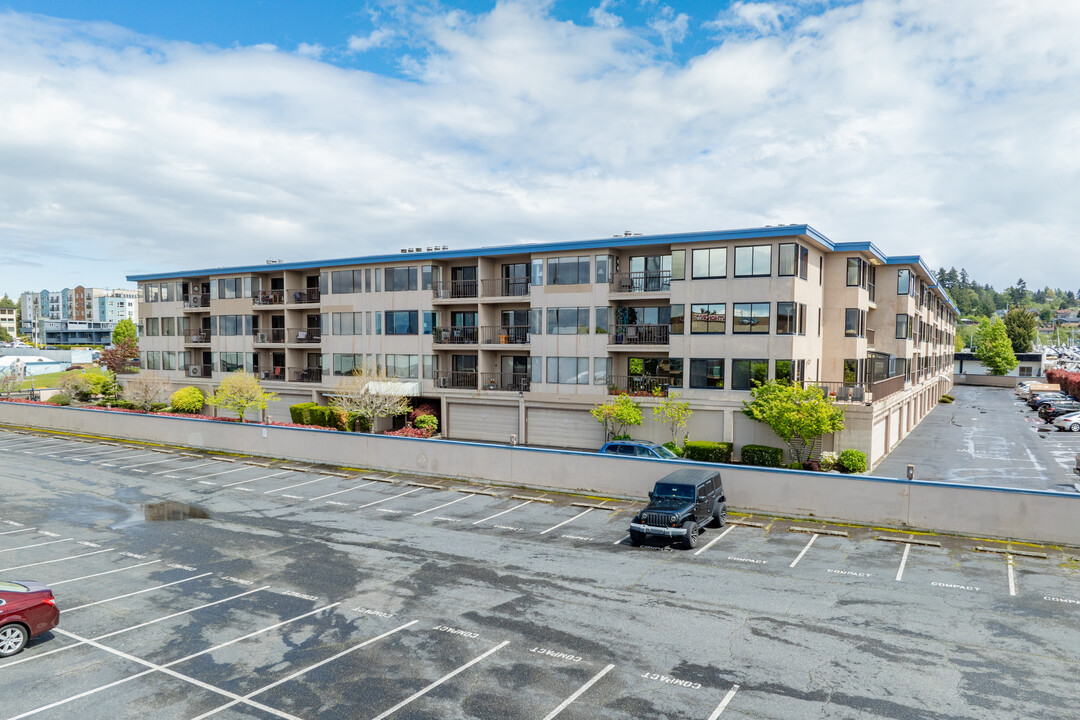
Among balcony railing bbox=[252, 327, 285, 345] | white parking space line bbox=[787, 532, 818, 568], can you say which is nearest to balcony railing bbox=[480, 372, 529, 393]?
balcony railing bbox=[252, 327, 285, 345]

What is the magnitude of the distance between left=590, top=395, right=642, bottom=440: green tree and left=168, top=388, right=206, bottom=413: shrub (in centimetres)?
3553

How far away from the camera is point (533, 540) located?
22.5 m

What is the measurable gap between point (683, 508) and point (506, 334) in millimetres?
24075

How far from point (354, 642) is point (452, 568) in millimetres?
5252

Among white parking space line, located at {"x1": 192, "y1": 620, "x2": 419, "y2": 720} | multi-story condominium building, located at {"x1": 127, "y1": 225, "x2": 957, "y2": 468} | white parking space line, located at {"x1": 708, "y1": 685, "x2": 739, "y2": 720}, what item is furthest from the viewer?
multi-story condominium building, located at {"x1": 127, "y1": 225, "x2": 957, "y2": 468}

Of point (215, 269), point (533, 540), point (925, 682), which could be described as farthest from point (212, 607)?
point (215, 269)

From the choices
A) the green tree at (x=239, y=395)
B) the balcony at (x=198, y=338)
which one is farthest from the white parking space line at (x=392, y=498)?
the balcony at (x=198, y=338)

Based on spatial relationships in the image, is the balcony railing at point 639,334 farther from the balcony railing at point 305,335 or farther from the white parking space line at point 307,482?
the balcony railing at point 305,335

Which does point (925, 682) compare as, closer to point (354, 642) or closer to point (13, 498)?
point (354, 642)

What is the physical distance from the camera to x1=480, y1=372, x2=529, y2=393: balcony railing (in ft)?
141

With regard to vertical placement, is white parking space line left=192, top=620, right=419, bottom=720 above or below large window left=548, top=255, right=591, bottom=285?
below

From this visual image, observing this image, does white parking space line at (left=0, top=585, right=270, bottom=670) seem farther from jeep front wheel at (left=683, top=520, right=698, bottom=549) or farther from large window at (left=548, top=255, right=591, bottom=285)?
large window at (left=548, top=255, right=591, bottom=285)

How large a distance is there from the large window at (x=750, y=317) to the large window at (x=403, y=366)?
72.8 feet

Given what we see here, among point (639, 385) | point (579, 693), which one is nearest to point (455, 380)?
point (639, 385)
